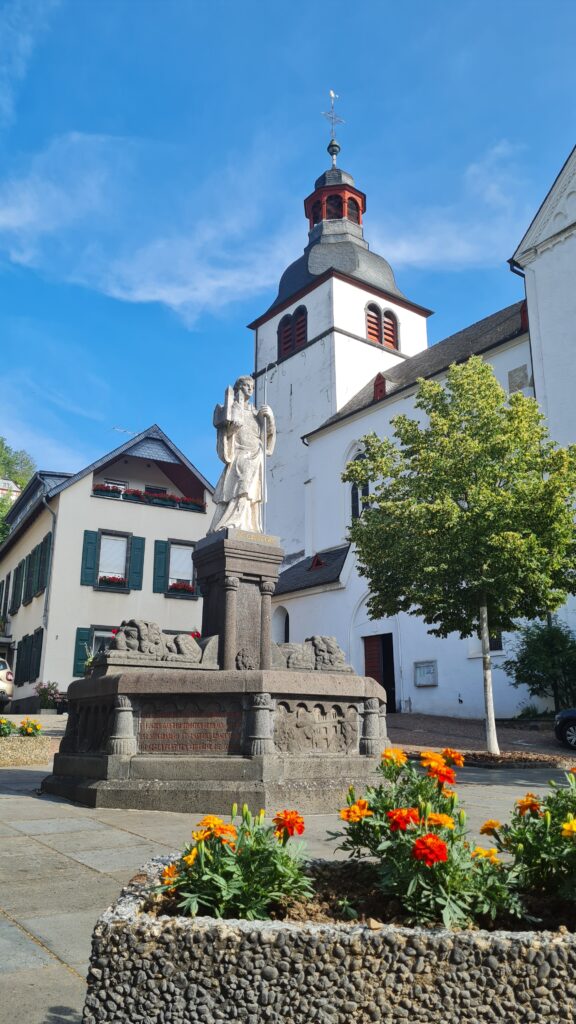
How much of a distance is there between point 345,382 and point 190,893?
1515 inches

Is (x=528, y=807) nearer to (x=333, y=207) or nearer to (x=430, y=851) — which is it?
(x=430, y=851)

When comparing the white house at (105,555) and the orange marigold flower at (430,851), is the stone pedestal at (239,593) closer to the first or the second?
the orange marigold flower at (430,851)

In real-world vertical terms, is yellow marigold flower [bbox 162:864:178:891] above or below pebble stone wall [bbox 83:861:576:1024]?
above

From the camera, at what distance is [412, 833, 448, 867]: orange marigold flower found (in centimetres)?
276

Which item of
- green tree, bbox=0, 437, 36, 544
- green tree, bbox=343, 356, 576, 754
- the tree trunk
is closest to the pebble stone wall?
green tree, bbox=343, 356, 576, 754

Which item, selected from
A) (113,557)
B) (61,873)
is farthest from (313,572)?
(61,873)

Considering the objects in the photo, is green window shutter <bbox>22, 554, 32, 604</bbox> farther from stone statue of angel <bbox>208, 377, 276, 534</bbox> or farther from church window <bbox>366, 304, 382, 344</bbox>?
church window <bbox>366, 304, 382, 344</bbox>

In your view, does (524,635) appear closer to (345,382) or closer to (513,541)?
(513,541)

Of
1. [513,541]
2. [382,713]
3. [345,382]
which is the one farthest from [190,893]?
[345,382]

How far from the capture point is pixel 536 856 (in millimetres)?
3109

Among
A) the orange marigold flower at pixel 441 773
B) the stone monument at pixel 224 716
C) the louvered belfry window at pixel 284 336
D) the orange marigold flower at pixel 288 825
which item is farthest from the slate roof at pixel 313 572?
the orange marigold flower at pixel 288 825

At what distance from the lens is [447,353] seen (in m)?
35.2

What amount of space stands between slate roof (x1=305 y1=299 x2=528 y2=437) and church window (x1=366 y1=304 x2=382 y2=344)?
2.96 meters

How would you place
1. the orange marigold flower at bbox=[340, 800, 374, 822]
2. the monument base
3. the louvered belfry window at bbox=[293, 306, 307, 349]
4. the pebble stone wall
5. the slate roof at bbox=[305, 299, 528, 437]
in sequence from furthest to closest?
the louvered belfry window at bbox=[293, 306, 307, 349] < the slate roof at bbox=[305, 299, 528, 437] < the monument base < the orange marigold flower at bbox=[340, 800, 374, 822] < the pebble stone wall
